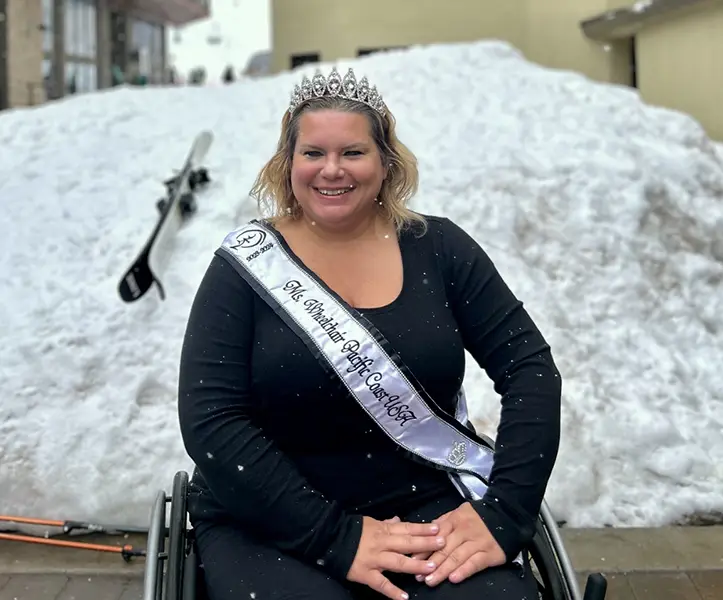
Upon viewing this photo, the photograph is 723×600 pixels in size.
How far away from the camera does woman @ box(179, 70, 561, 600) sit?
1866 millimetres

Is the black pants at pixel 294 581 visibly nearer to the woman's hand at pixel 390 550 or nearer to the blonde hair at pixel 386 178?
the woman's hand at pixel 390 550

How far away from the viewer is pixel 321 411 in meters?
1.97

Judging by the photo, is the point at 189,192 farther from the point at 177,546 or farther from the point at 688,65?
the point at 688,65

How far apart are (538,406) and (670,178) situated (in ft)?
15.8

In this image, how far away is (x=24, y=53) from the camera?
17.8 metres

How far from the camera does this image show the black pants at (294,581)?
5.94 ft

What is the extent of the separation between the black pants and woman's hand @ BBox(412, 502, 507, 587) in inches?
0.8

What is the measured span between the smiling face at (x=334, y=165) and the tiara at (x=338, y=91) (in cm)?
5

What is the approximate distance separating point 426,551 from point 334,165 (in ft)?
3.21

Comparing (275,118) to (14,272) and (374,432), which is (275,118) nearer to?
(14,272)

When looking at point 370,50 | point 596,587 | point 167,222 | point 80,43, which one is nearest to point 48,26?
point 80,43

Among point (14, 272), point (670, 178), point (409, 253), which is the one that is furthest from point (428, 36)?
point (409, 253)

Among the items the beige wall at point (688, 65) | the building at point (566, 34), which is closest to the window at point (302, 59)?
the building at point (566, 34)

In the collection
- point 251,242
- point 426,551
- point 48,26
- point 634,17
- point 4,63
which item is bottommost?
point 426,551
